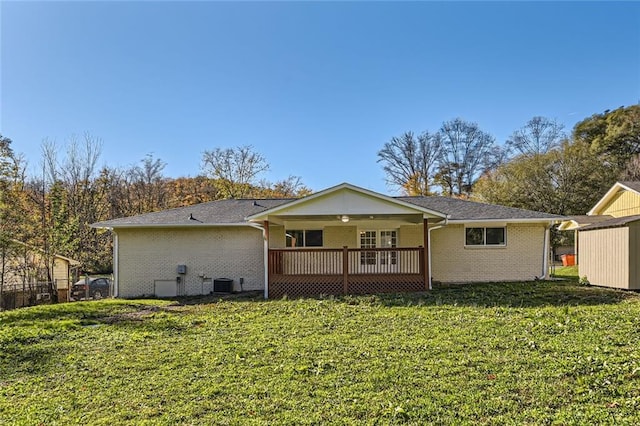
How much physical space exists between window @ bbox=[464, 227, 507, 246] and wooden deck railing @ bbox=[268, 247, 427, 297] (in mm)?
2943

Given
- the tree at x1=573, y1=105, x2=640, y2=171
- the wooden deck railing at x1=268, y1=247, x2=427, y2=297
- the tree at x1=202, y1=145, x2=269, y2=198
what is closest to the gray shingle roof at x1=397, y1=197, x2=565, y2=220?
the wooden deck railing at x1=268, y1=247, x2=427, y2=297

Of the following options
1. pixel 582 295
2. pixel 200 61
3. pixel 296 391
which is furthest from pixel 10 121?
pixel 582 295

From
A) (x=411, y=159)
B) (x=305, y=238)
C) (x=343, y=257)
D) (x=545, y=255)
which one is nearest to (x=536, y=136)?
(x=411, y=159)

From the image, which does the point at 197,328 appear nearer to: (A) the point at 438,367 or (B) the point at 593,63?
(A) the point at 438,367

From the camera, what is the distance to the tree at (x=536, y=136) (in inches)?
1436

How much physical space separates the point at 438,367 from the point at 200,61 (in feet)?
46.7

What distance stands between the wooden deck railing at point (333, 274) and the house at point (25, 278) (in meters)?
9.36

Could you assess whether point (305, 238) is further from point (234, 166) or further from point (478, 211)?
point (234, 166)

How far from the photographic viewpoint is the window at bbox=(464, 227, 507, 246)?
49.5 ft

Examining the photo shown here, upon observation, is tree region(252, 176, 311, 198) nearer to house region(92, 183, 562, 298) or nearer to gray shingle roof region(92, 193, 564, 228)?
gray shingle roof region(92, 193, 564, 228)

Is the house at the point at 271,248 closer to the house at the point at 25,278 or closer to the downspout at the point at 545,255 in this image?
the downspout at the point at 545,255

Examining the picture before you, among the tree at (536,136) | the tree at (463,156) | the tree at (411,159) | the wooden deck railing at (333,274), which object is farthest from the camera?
the tree at (463,156)

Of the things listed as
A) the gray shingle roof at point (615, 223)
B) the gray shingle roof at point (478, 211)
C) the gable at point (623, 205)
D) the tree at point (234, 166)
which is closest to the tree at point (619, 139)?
the gable at point (623, 205)

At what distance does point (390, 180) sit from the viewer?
3944cm
